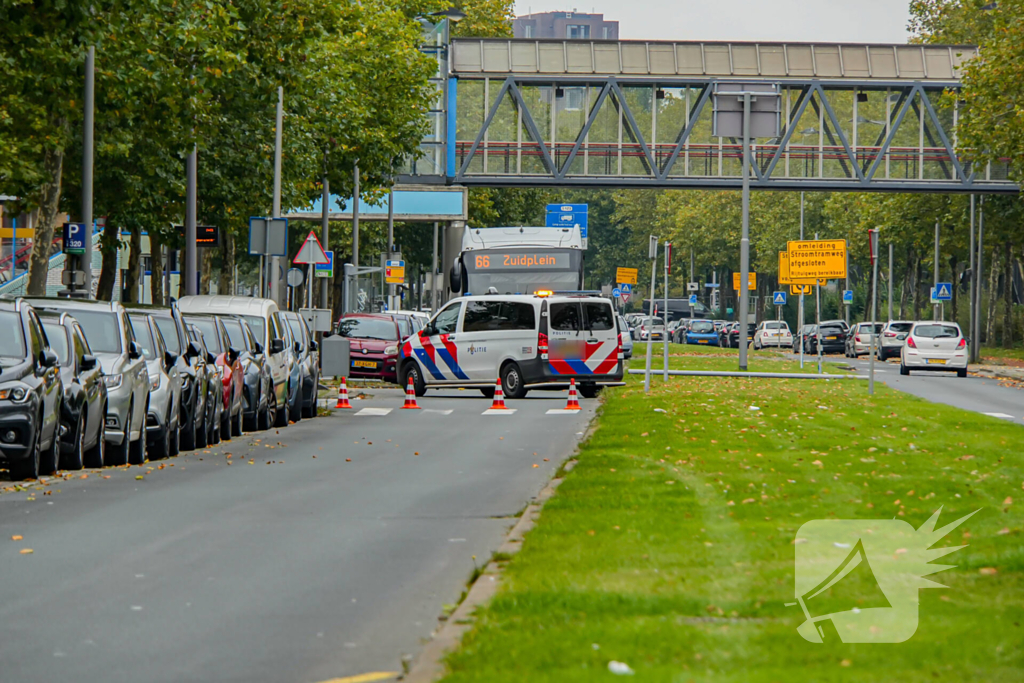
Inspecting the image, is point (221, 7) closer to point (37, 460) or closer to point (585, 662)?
point (37, 460)

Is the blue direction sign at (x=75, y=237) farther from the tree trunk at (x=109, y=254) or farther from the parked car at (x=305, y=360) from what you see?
the tree trunk at (x=109, y=254)

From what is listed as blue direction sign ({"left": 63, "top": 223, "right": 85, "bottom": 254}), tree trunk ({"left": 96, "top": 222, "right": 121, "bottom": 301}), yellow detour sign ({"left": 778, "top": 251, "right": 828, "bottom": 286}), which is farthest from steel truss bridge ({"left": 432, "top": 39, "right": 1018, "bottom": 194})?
blue direction sign ({"left": 63, "top": 223, "right": 85, "bottom": 254})

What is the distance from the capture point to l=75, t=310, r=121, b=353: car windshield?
17.2m

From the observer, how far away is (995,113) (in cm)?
4159

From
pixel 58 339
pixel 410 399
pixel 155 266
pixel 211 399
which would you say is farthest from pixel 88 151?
pixel 155 266

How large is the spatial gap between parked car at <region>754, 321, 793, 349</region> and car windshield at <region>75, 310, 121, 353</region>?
64336 millimetres

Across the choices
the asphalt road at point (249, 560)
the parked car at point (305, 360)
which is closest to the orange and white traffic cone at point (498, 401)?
the parked car at point (305, 360)

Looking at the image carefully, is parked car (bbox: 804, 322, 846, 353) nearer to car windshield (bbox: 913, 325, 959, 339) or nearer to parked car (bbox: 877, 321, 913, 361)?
parked car (bbox: 877, 321, 913, 361)

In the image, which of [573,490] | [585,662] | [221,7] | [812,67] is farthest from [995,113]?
[585,662]

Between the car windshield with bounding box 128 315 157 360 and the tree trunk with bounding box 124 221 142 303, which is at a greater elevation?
the tree trunk with bounding box 124 221 142 303

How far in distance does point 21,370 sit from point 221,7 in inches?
612

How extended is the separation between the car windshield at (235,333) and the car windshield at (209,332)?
418mm

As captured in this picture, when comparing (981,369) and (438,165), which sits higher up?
(438,165)

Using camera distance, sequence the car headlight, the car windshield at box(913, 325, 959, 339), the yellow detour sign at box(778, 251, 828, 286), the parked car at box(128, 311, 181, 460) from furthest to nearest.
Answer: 1. the car windshield at box(913, 325, 959, 339)
2. the yellow detour sign at box(778, 251, 828, 286)
3. the parked car at box(128, 311, 181, 460)
4. the car headlight
